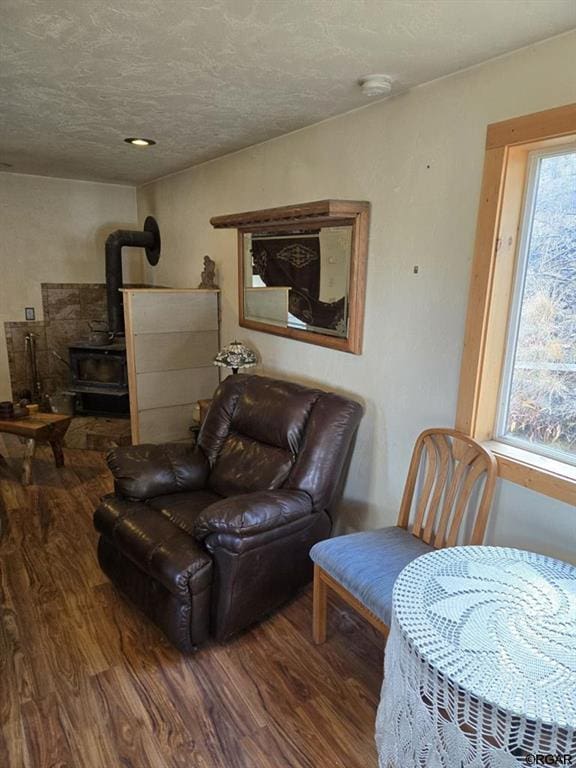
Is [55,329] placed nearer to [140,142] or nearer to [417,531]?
[140,142]

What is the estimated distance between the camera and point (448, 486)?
215cm

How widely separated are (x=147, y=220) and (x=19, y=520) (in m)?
3.17

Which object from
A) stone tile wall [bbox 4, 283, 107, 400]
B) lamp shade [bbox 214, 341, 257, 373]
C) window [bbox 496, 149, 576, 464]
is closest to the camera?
window [bbox 496, 149, 576, 464]

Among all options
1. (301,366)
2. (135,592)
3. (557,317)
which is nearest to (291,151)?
(301,366)

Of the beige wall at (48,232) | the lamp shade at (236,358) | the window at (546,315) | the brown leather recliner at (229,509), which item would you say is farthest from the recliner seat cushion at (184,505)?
the beige wall at (48,232)

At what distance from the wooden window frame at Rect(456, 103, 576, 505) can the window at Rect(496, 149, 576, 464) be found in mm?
37

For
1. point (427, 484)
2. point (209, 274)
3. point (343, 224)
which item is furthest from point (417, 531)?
point (209, 274)

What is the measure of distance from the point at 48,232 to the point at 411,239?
13.3 feet

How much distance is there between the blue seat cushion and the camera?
1.74 m

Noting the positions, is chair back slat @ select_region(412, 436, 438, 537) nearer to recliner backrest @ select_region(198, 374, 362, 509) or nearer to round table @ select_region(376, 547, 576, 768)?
recliner backrest @ select_region(198, 374, 362, 509)

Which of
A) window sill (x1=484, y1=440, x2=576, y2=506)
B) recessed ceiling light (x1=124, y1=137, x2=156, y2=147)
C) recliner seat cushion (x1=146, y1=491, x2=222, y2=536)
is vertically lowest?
recliner seat cushion (x1=146, y1=491, x2=222, y2=536)

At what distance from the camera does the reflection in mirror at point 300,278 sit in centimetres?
261

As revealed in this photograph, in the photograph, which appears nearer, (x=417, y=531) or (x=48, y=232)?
(x=417, y=531)

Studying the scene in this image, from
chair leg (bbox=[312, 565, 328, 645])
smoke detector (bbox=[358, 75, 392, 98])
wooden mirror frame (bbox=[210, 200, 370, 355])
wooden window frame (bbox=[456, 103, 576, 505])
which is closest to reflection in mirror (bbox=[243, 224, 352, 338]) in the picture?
wooden mirror frame (bbox=[210, 200, 370, 355])
